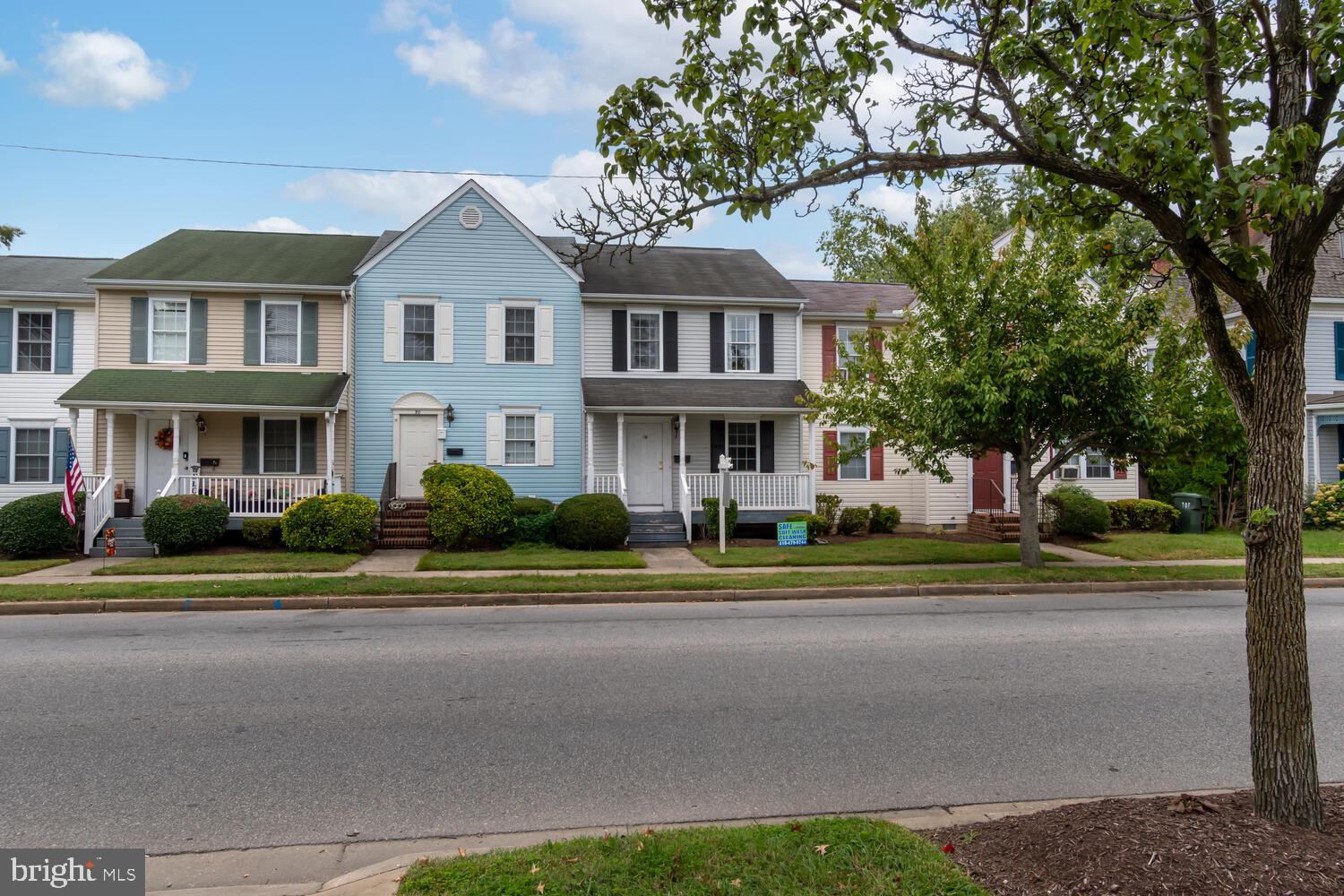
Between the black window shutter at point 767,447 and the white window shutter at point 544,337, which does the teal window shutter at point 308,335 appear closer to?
the white window shutter at point 544,337

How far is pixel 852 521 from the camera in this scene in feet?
68.5

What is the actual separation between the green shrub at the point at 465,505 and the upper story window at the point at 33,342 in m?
10.9

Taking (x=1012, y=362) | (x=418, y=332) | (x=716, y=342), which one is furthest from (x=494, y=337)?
(x=1012, y=362)

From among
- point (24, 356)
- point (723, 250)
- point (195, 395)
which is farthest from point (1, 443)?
point (723, 250)

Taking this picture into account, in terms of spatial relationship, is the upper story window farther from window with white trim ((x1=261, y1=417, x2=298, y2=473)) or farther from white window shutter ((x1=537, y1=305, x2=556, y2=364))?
white window shutter ((x1=537, y1=305, x2=556, y2=364))

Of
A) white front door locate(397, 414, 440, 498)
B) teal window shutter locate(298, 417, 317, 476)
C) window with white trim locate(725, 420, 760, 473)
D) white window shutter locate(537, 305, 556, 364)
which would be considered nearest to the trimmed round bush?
white front door locate(397, 414, 440, 498)

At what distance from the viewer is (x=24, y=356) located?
66.1 feet

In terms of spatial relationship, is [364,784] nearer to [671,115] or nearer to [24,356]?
[671,115]

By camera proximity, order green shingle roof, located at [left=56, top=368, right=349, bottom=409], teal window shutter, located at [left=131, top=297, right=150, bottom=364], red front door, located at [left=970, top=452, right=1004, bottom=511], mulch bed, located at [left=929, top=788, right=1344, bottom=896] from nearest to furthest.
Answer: mulch bed, located at [left=929, top=788, right=1344, bottom=896] → green shingle roof, located at [left=56, top=368, right=349, bottom=409] → teal window shutter, located at [left=131, top=297, right=150, bottom=364] → red front door, located at [left=970, top=452, right=1004, bottom=511]

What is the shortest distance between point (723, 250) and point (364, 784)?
857 inches

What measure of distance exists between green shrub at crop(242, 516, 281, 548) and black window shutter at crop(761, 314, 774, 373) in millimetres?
11617

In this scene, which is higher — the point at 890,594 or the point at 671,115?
the point at 671,115

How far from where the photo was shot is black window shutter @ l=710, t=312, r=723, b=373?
2122 cm

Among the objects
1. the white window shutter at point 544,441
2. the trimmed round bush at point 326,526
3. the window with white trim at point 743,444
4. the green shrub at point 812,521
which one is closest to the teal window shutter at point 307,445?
the trimmed round bush at point 326,526
